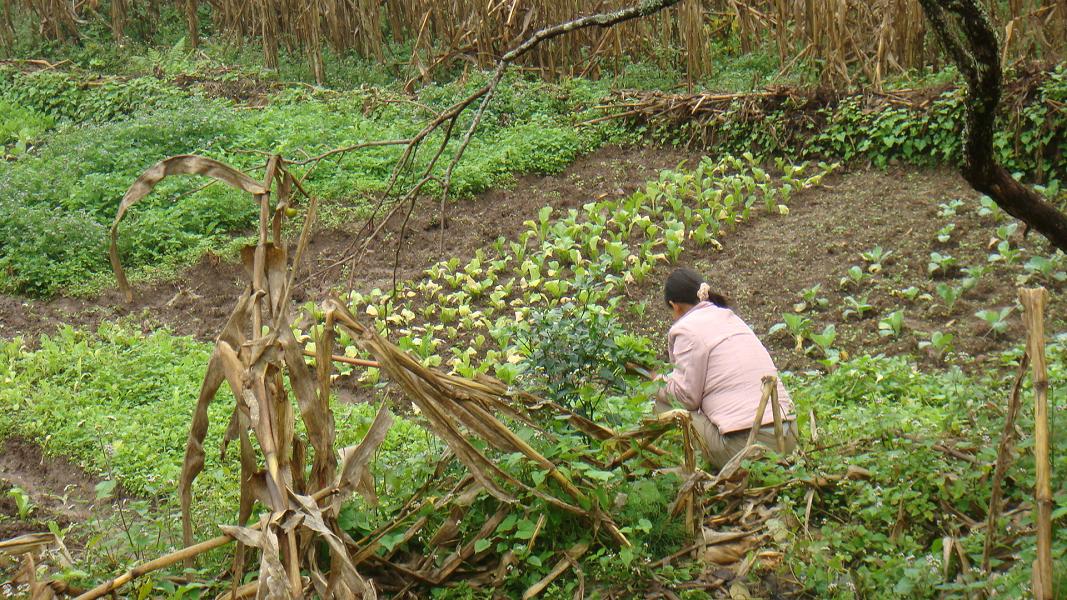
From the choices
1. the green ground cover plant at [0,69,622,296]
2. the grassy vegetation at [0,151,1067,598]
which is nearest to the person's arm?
the grassy vegetation at [0,151,1067,598]

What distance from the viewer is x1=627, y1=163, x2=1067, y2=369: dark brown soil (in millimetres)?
6926

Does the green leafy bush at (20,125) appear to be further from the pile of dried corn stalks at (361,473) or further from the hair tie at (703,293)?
the pile of dried corn stalks at (361,473)

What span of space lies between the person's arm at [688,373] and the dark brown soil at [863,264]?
6.35 feet

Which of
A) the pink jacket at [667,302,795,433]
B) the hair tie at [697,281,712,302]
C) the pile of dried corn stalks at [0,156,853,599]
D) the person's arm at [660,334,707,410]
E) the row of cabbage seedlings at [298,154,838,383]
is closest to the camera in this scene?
the pile of dried corn stalks at [0,156,853,599]

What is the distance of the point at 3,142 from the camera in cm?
1259

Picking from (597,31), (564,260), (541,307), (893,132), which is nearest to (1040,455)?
(541,307)

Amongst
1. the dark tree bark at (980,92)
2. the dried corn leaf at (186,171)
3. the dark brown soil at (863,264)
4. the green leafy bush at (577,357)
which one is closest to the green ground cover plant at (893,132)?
the dark brown soil at (863,264)

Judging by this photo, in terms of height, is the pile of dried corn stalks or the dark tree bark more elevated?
the dark tree bark

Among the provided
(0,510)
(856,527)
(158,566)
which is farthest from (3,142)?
(856,527)

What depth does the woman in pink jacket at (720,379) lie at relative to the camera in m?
4.81

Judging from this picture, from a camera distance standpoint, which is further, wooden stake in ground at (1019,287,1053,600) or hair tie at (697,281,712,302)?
hair tie at (697,281,712,302)

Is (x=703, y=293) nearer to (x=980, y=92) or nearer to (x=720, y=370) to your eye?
(x=720, y=370)

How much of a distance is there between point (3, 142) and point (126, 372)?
713 centimetres

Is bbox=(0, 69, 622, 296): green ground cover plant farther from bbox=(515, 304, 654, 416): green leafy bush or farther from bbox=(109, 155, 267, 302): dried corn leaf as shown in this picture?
bbox=(109, 155, 267, 302): dried corn leaf
